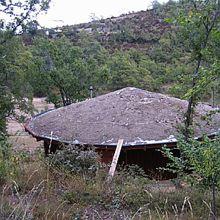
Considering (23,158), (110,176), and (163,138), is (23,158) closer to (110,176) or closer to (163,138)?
(110,176)

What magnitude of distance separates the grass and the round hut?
466 cm

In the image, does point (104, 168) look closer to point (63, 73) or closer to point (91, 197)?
point (91, 197)

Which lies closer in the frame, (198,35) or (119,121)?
(198,35)

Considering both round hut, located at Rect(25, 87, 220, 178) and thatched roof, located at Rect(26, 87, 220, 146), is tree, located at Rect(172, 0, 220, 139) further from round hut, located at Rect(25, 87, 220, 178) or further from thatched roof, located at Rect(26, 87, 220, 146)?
thatched roof, located at Rect(26, 87, 220, 146)

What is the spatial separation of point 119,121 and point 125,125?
1.32 ft

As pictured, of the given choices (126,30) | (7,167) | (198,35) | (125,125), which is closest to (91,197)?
(7,167)

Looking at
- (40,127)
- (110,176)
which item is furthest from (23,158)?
(40,127)

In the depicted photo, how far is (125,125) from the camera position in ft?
41.4

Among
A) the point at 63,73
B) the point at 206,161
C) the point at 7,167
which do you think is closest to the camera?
the point at 206,161

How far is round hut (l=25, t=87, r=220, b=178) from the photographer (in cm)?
1153

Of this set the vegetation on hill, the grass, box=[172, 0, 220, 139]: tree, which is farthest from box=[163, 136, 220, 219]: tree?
box=[172, 0, 220, 139]: tree

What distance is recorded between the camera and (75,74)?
2403 centimetres

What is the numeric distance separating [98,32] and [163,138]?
37870 millimetres

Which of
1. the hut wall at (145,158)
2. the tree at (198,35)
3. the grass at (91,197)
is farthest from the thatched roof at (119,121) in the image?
the grass at (91,197)
